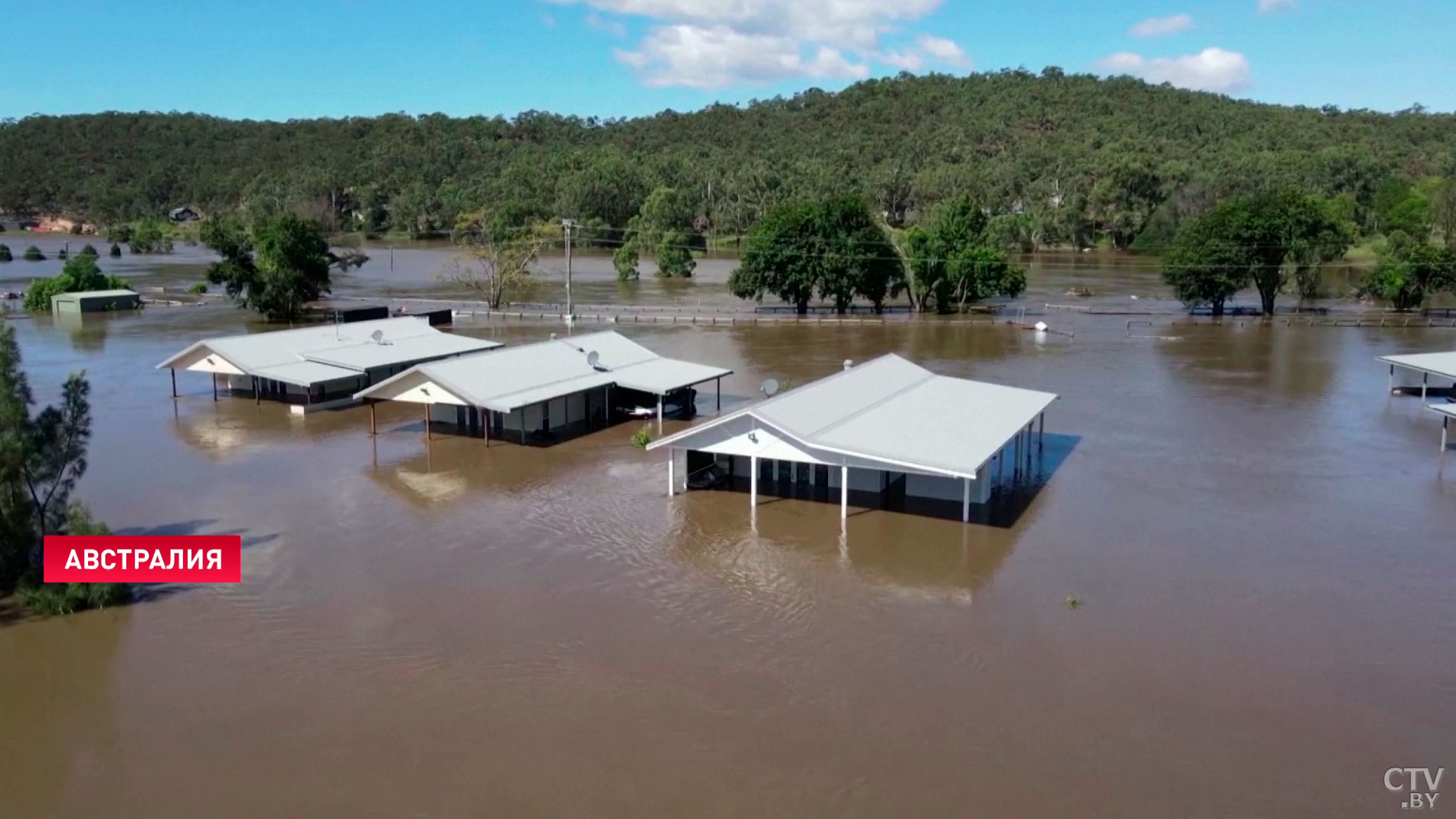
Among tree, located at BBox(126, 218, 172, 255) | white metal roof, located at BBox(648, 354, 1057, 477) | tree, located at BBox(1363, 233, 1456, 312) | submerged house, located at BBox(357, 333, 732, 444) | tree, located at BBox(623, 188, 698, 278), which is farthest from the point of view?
tree, located at BBox(126, 218, 172, 255)

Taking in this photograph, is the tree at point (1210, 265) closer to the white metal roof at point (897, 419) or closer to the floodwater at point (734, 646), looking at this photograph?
the floodwater at point (734, 646)

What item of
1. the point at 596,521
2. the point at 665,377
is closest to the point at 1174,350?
the point at 665,377

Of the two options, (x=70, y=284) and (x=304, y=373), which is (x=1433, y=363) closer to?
(x=304, y=373)

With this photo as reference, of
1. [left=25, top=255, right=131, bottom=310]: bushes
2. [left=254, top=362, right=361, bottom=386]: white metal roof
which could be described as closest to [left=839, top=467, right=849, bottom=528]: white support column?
[left=254, top=362, right=361, bottom=386]: white metal roof

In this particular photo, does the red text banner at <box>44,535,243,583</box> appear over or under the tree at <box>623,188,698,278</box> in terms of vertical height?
under

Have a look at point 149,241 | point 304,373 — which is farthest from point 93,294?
point 149,241

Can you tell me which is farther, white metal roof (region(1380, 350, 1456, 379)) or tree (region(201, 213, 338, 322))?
tree (region(201, 213, 338, 322))

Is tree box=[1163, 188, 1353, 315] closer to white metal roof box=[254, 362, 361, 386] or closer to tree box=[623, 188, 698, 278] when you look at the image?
white metal roof box=[254, 362, 361, 386]
